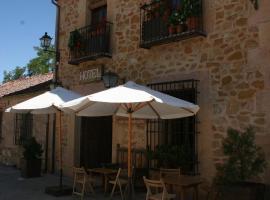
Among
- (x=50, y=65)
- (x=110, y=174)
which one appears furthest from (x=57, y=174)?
(x=50, y=65)

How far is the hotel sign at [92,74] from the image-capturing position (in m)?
10.4

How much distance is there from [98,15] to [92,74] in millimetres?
1983

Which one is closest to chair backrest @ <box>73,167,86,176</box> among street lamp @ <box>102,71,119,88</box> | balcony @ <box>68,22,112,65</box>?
street lamp @ <box>102,71,119,88</box>

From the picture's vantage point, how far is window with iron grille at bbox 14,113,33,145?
1417 centimetres

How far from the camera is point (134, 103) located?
21.3ft

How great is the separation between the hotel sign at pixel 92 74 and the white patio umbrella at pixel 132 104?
3.15m

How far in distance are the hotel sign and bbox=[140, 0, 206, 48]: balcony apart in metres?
1.94

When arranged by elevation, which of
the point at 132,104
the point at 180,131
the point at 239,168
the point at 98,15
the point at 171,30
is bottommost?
the point at 239,168

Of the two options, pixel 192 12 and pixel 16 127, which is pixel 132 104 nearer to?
pixel 192 12

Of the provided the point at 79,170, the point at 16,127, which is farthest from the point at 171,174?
the point at 16,127

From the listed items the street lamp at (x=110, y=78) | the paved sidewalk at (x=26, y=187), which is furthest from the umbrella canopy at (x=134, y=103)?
the street lamp at (x=110, y=78)

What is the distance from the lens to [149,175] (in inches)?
330

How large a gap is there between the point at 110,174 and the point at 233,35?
399 cm

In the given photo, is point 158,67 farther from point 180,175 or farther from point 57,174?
point 57,174
